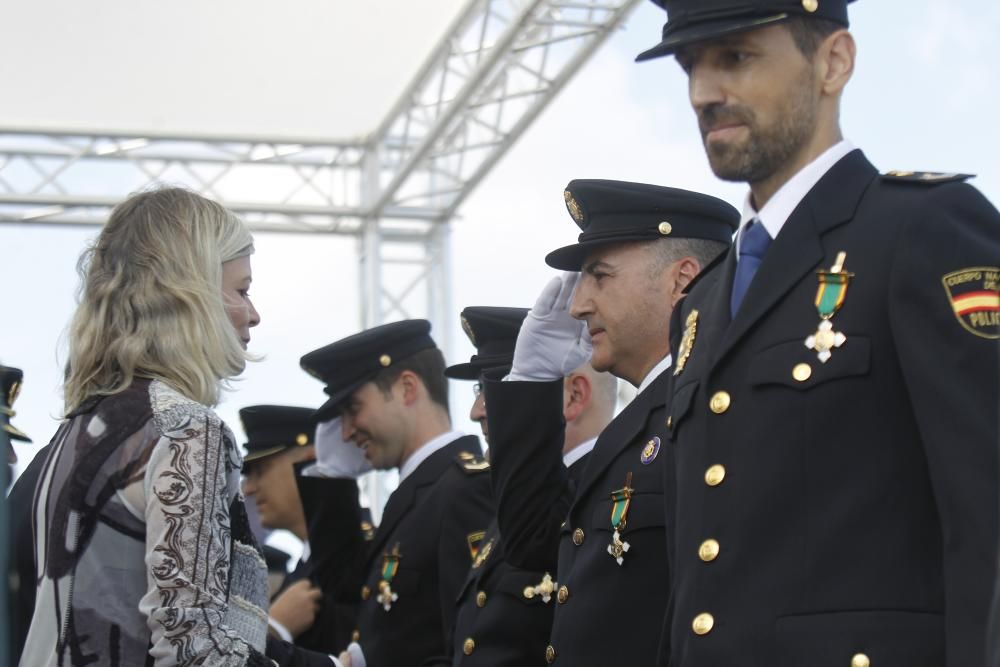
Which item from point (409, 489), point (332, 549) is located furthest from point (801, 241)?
point (332, 549)

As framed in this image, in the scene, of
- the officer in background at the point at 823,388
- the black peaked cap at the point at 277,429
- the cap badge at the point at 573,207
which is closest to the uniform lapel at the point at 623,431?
the cap badge at the point at 573,207

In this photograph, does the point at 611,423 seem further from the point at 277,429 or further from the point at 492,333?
the point at 277,429

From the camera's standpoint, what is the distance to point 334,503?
575cm

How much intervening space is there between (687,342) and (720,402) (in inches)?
10.1

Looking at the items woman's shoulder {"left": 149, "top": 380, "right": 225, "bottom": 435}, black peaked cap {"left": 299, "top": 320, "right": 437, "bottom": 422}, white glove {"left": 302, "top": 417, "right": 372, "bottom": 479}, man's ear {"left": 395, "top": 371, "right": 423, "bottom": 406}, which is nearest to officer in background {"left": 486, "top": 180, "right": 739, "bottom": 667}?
woman's shoulder {"left": 149, "top": 380, "right": 225, "bottom": 435}

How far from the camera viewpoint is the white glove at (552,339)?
4.02m

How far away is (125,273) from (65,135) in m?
8.12

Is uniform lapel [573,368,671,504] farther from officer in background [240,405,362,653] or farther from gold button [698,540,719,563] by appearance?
officer in background [240,405,362,653]

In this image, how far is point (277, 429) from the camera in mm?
6820

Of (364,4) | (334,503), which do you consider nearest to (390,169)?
(364,4)

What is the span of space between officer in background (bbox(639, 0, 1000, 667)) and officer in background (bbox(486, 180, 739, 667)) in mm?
634

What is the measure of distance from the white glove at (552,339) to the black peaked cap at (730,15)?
4.49 feet

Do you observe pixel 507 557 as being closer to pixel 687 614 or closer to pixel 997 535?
pixel 687 614

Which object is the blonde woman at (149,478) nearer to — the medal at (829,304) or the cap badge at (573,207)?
the cap badge at (573,207)
